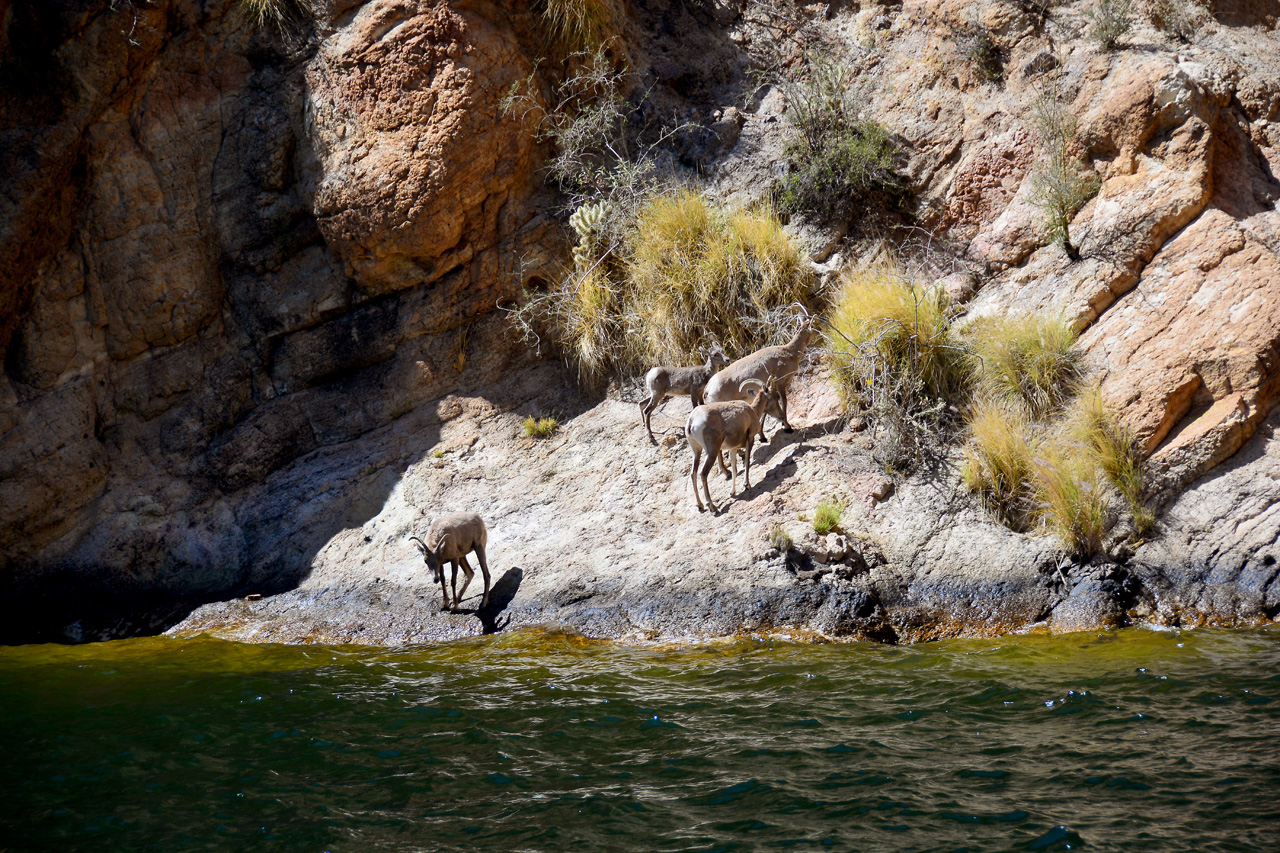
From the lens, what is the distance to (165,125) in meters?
11.3

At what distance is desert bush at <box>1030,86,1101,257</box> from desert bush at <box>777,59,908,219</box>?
1620 mm

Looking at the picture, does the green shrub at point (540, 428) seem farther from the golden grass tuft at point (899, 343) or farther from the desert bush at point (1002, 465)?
the desert bush at point (1002, 465)

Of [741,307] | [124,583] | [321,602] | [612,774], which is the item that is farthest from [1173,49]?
[124,583]

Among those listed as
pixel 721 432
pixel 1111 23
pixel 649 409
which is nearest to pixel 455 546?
pixel 649 409

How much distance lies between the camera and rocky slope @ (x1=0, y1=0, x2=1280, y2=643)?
8.39 metres

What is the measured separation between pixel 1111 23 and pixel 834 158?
3290 mm

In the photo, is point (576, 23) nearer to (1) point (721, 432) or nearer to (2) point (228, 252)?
(2) point (228, 252)

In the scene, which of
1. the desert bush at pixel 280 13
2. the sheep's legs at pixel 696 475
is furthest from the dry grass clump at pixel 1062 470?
the desert bush at pixel 280 13

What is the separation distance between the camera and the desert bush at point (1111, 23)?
10156 millimetres

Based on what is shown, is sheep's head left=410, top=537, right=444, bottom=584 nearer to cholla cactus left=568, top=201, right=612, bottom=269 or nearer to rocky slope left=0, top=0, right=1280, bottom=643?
rocky slope left=0, top=0, right=1280, bottom=643

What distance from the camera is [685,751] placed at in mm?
5305

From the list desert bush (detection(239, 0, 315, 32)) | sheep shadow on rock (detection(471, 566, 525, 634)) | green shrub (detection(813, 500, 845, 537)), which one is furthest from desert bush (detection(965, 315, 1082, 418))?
desert bush (detection(239, 0, 315, 32))

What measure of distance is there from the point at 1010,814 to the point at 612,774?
2.06 meters

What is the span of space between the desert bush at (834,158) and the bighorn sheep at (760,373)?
2312 mm
